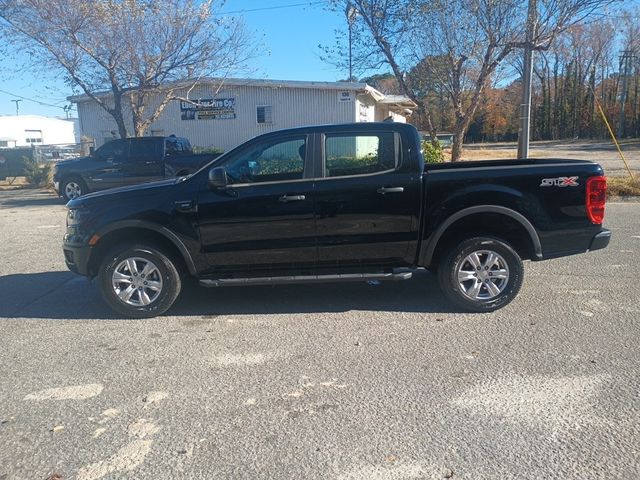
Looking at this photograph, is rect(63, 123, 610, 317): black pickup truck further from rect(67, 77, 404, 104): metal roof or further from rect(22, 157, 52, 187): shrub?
rect(22, 157, 52, 187): shrub

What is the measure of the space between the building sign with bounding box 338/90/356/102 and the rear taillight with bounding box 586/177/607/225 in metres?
17.9

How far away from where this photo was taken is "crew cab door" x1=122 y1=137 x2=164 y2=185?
15.2m

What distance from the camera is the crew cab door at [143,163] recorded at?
1523cm

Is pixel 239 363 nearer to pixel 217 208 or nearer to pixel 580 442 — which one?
pixel 217 208

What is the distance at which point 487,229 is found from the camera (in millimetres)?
5328

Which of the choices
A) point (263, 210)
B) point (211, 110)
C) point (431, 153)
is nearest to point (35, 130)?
point (211, 110)

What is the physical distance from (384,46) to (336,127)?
38.7 ft

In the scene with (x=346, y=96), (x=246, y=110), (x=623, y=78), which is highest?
(x=623, y=78)

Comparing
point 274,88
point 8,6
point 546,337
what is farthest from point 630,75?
point 546,337

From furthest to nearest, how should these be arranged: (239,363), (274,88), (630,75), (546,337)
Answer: (630,75)
(274,88)
(546,337)
(239,363)

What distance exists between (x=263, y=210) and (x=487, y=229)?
2215 mm

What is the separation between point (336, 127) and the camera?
531cm

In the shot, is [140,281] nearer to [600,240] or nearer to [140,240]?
[140,240]

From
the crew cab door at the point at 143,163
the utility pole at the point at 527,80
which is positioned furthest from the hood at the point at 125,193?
the utility pole at the point at 527,80
